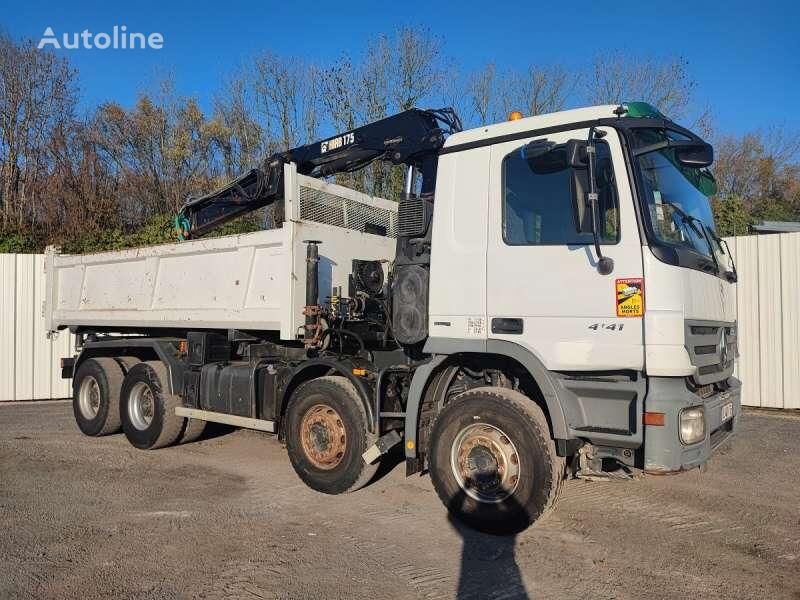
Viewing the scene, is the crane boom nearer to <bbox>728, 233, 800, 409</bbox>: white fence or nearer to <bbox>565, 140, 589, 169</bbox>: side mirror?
<bbox>565, 140, 589, 169</bbox>: side mirror

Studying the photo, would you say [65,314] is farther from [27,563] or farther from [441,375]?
[441,375]

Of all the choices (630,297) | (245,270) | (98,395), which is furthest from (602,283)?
(98,395)

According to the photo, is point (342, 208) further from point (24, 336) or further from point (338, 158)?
point (24, 336)

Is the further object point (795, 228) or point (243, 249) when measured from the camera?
point (795, 228)

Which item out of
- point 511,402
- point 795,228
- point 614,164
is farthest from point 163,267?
point 795,228

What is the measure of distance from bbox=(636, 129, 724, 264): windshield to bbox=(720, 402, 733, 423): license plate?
1133 millimetres

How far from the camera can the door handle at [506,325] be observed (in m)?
4.80

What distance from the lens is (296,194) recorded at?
6.36 meters

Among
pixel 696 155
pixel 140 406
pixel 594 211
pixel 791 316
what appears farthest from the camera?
pixel 791 316

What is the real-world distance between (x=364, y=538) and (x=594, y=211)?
2859mm

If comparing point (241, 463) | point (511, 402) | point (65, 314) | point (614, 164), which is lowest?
point (241, 463)

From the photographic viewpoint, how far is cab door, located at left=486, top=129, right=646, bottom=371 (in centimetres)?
434

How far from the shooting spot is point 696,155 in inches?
180

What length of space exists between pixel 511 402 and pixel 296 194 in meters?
3.02
